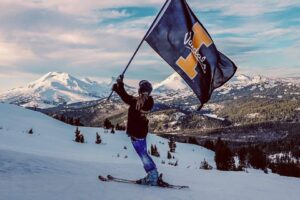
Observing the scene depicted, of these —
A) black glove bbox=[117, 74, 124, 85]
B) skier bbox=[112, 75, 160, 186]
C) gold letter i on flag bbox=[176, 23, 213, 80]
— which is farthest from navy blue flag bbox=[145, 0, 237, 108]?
black glove bbox=[117, 74, 124, 85]

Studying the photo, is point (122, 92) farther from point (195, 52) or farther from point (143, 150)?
point (195, 52)

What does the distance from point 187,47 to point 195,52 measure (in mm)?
277

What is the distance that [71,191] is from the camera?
7.83m

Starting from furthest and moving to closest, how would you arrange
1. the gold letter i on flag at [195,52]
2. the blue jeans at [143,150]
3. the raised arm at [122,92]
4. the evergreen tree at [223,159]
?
the evergreen tree at [223,159] → the gold letter i on flag at [195,52] → the blue jeans at [143,150] → the raised arm at [122,92]

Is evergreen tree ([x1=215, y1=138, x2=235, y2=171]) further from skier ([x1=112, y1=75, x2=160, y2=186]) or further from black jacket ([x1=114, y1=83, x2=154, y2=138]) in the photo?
black jacket ([x1=114, y1=83, x2=154, y2=138])

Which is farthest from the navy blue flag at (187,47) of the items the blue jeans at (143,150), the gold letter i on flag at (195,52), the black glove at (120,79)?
the blue jeans at (143,150)

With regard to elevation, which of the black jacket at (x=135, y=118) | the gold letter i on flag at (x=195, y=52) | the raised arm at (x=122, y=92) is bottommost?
the black jacket at (x=135, y=118)

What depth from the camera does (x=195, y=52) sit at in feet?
33.7

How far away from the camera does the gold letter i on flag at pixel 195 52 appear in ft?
33.3

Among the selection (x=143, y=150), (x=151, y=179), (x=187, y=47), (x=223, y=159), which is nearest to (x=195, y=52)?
(x=187, y=47)

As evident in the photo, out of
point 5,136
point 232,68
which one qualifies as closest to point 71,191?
point 232,68

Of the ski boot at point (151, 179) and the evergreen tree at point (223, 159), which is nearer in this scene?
the ski boot at point (151, 179)

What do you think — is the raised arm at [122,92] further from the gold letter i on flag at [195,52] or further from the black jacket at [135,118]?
the gold letter i on flag at [195,52]

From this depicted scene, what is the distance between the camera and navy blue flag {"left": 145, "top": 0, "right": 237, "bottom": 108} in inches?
390
